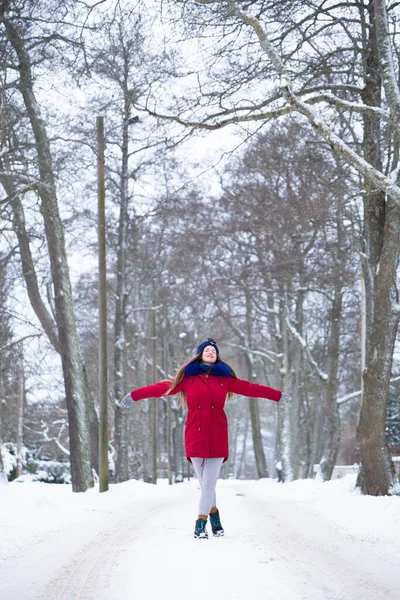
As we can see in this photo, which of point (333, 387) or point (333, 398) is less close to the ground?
point (333, 387)

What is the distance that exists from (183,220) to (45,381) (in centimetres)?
1589

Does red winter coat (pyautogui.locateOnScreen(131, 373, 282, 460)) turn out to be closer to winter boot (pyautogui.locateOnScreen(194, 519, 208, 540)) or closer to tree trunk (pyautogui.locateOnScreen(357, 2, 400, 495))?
winter boot (pyautogui.locateOnScreen(194, 519, 208, 540))

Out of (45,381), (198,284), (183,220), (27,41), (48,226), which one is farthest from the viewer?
(45,381)

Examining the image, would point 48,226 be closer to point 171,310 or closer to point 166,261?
point 166,261

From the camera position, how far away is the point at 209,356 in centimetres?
871

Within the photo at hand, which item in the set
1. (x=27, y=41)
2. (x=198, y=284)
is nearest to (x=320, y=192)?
(x=27, y=41)

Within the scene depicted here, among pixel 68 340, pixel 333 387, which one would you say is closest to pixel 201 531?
pixel 68 340

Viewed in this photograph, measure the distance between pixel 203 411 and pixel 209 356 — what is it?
1.86 ft

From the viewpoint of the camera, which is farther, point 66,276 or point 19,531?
point 66,276

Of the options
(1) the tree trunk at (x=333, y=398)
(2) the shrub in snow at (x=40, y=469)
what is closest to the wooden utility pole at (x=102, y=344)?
(1) the tree trunk at (x=333, y=398)

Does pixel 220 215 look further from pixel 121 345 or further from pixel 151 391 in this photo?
pixel 151 391

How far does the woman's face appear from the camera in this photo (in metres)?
8.70

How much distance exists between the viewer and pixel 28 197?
21.7m

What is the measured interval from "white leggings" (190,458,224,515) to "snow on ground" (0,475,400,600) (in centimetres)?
36
